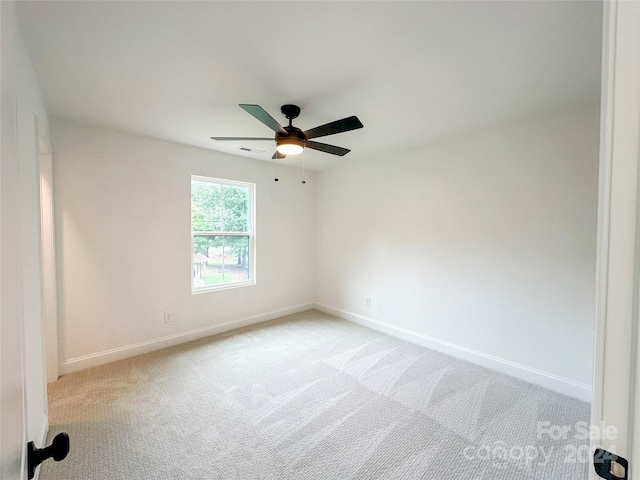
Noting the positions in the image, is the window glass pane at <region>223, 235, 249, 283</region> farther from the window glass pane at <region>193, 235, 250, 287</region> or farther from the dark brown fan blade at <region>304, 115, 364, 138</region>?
the dark brown fan blade at <region>304, 115, 364, 138</region>

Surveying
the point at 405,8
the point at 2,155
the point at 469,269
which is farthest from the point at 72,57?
the point at 469,269

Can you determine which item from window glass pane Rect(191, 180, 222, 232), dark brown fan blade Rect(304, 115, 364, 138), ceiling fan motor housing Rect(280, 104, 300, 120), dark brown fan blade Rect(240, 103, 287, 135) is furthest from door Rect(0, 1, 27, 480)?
window glass pane Rect(191, 180, 222, 232)

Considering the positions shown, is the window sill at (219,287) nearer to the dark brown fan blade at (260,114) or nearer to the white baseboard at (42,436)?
the white baseboard at (42,436)

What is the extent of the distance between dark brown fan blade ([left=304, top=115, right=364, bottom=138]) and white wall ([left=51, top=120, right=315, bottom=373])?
2068 mm

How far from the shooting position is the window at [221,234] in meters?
3.67

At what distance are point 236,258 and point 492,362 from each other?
3.39 m

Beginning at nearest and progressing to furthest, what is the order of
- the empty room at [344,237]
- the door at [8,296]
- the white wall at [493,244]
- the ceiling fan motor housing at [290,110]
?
the door at [8,296] → the empty room at [344,237] → the ceiling fan motor housing at [290,110] → the white wall at [493,244]

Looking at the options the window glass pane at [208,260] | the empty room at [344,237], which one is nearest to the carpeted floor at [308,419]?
the empty room at [344,237]

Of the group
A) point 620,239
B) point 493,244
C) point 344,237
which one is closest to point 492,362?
point 493,244

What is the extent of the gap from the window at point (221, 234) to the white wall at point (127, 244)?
13cm

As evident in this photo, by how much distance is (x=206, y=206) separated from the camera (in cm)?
374

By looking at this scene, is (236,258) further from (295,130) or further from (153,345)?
(295,130)

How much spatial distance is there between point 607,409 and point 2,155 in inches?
49.4

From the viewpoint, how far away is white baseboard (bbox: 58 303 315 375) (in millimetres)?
2770
